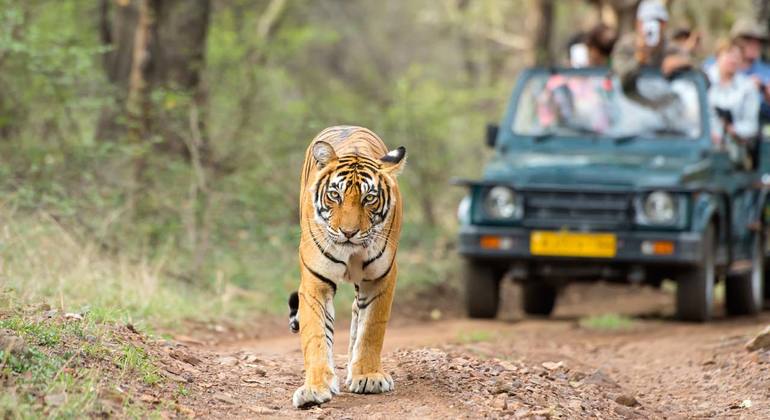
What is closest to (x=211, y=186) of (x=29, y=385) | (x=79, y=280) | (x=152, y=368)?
(x=79, y=280)

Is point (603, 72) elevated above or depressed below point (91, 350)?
above

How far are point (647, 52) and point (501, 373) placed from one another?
18.6 feet

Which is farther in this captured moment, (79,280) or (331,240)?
(79,280)

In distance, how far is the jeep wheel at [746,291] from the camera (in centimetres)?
1202

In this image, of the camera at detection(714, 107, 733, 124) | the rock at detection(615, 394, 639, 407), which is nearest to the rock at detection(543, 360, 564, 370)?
the rock at detection(615, 394, 639, 407)

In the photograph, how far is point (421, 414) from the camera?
5840mm

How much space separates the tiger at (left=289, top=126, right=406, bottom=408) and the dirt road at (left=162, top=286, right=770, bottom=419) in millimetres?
147

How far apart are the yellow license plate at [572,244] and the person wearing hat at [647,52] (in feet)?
5.81

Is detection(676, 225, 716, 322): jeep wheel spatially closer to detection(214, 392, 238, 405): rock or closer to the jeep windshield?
the jeep windshield

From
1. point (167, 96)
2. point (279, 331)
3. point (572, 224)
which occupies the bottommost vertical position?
point (279, 331)

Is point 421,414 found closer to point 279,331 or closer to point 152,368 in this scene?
point 152,368

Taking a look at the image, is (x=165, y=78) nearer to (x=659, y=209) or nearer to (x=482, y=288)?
(x=482, y=288)

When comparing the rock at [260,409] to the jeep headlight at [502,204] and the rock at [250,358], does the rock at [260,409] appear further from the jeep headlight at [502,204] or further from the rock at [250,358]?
the jeep headlight at [502,204]

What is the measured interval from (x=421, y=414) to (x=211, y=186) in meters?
6.19
